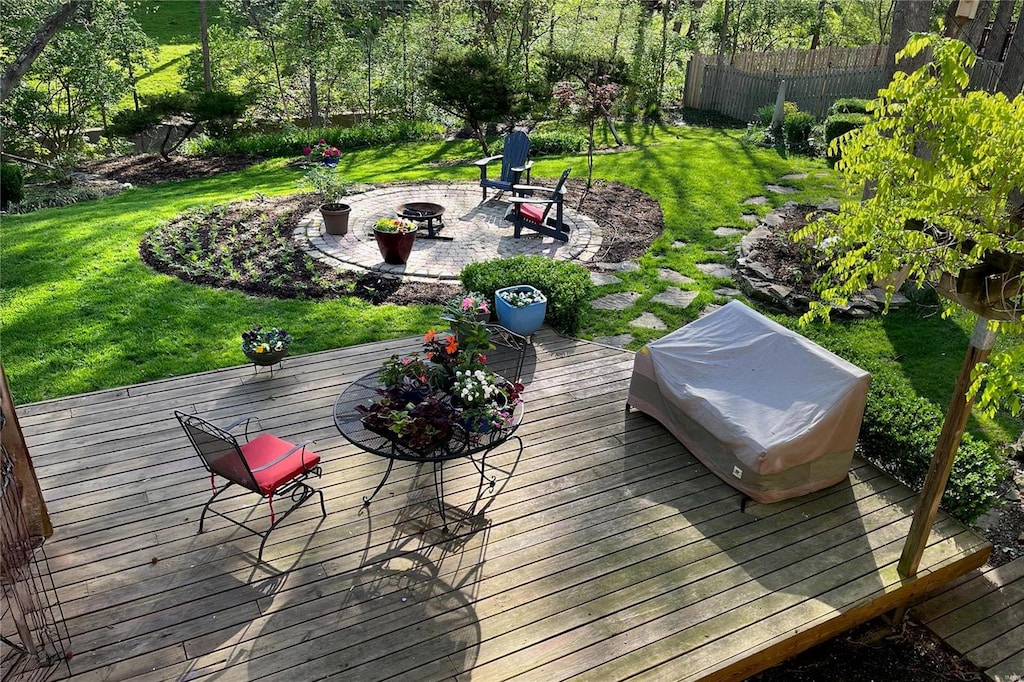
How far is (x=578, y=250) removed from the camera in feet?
29.2

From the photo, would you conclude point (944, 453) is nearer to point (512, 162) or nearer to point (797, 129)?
point (512, 162)

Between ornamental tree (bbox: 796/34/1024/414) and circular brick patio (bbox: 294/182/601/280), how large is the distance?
208 inches

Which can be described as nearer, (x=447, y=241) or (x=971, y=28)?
(x=971, y=28)

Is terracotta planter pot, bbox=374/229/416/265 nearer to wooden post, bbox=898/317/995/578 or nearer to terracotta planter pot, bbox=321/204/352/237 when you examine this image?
terracotta planter pot, bbox=321/204/352/237

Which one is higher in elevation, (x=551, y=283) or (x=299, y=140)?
(x=551, y=283)

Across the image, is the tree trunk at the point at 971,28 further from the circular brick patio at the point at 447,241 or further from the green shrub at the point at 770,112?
the circular brick patio at the point at 447,241

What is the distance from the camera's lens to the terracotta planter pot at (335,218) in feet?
28.9

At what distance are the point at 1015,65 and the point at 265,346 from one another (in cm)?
798

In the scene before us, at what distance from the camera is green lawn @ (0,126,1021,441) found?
609 cm

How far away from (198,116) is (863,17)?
17207mm

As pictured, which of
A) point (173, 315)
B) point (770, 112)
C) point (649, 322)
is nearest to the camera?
point (173, 315)

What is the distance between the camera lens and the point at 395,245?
8.05 meters

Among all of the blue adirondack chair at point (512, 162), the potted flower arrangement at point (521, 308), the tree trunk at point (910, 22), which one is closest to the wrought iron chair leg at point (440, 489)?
the potted flower arrangement at point (521, 308)

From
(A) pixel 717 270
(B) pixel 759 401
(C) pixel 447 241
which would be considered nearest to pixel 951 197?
(B) pixel 759 401
